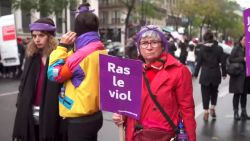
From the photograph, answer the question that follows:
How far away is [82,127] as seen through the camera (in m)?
3.60

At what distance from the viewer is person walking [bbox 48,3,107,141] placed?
3.54 m

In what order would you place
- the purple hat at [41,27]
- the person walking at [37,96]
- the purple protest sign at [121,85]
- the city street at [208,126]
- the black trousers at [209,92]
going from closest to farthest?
the purple protest sign at [121,85], the person walking at [37,96], the purple hat at [41,27], the city street at [208,126], the black trousers at [209,92]

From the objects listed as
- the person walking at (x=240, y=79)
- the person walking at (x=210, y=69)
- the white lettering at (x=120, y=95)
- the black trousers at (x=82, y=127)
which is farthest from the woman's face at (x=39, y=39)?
the person walking at (x=240, y=79)

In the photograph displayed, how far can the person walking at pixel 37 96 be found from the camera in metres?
3.88

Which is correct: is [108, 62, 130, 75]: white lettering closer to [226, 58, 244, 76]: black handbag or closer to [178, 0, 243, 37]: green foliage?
[226, 58, 244, 76]: black handbag

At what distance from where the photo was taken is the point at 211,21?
6309 centimetres

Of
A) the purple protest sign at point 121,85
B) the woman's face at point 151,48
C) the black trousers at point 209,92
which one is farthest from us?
the black trousers at point 209,92

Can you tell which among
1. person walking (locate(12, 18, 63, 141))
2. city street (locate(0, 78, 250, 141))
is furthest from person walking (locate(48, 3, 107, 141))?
city street (locate(0, 78, 250, 141))

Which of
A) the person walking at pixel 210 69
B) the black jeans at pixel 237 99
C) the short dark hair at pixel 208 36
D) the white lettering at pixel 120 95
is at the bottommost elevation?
the black jeans at pixel 237 99

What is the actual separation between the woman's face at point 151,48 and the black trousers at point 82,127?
73cm

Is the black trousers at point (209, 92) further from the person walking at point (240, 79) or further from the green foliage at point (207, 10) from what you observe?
the green foliage at point (207, 10)

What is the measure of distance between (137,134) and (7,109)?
697cm

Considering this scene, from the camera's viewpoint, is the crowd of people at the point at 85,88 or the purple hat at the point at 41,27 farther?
the purple hat at the point at 41,27

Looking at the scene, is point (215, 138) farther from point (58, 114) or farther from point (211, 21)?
point (211, 21)
